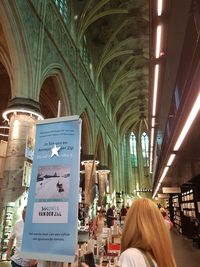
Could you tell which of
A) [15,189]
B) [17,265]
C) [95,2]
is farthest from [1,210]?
[95,2]

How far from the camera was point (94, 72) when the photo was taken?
763 inches

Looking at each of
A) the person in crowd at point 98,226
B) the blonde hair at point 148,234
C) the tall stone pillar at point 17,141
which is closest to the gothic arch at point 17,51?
the tall stone pillar at point 17,141

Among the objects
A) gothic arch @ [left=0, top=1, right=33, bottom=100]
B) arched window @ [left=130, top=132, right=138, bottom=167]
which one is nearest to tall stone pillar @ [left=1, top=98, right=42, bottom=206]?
gothic arch @ [left=0, top=1, right=33, bottom=100]

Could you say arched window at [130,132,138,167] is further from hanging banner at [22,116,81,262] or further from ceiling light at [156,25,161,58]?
hanging banner at [22,116,81,262]

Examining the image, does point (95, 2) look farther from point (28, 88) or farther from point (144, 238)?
point (144, 238)

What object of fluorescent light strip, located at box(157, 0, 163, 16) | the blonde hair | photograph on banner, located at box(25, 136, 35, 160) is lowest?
the blonde hair

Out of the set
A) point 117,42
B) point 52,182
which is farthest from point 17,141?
point 117,42

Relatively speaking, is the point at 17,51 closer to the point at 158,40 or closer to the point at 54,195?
the point at 158,40

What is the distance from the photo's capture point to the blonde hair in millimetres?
1413

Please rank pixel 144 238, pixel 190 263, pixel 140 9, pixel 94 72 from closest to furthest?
pixel 144 238 → pixel 190 263 → pixel 140 9 → pixel 94 72

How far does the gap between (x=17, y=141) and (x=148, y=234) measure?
240 inches

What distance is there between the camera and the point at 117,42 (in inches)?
822

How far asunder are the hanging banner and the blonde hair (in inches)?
33.2

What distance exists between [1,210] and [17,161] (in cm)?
133
